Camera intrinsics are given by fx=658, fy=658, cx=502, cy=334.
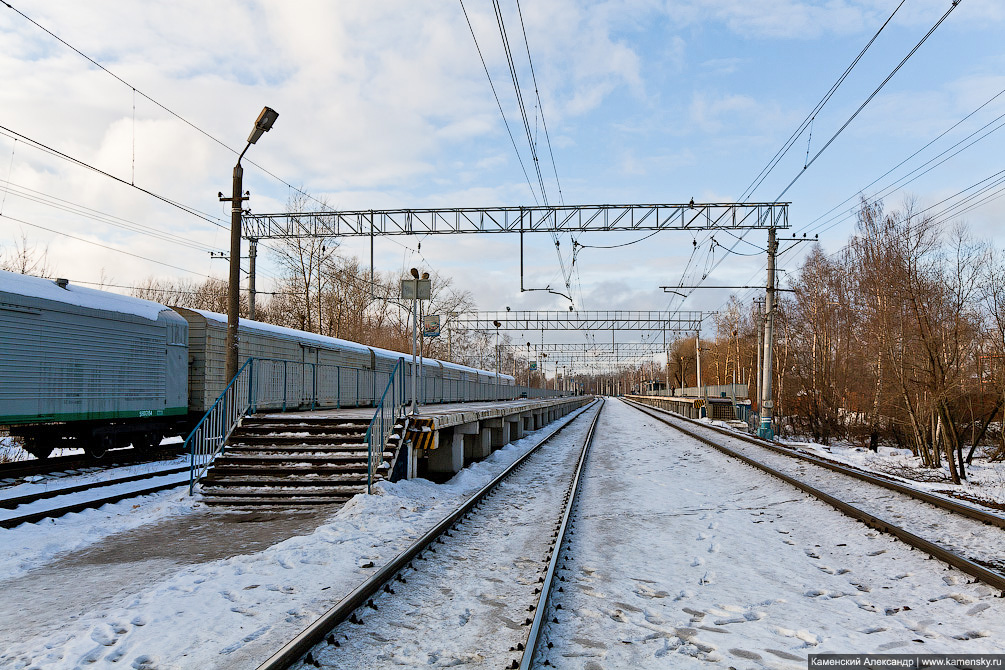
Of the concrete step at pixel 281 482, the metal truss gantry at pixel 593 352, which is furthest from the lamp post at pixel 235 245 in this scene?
the metal truss gantry at pixel 593 352

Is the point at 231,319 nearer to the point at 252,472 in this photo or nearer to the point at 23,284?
the point at 23,284

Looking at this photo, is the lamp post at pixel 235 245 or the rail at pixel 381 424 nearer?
the rail at pixel 381 424

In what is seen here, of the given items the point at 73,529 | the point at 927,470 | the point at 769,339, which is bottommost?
the point at 927,470

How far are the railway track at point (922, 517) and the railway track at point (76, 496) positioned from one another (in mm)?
10778

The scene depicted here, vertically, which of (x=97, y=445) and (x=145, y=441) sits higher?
(x=97, y=445)

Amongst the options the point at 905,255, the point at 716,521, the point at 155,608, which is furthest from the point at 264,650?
the point at 905,255

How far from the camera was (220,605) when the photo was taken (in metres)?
5.36

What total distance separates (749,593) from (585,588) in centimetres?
144

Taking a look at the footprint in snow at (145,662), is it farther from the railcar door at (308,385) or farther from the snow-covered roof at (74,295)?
the railcar door at (308,385)

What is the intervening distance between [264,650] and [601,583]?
3.04m

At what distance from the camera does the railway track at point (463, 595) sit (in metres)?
4.41

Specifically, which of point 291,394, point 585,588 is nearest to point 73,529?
point 585,588

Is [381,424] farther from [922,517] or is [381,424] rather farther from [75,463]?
[75,463]

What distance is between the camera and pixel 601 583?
612 cm
